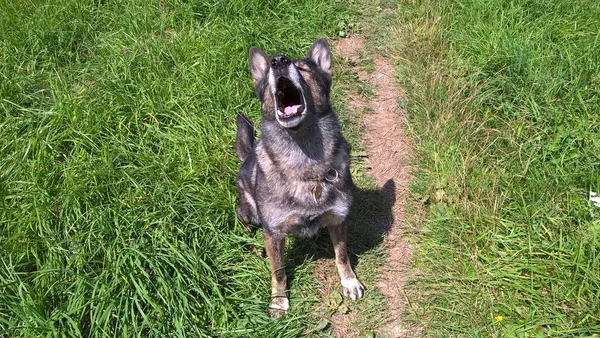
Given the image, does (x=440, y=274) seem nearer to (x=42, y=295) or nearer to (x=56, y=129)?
(x=42, y=295)

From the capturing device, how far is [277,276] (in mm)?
3215

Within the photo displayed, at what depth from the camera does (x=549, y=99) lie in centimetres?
396

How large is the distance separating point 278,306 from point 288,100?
145 centimetres

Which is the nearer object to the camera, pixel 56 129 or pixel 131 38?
pixel 56 129

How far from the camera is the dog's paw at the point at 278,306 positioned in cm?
319

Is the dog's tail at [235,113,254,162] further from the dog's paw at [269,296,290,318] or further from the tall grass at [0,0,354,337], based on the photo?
the dog's paw at [269,296,290,318]

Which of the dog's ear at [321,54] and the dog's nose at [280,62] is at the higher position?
the dog's nose at [280,62]

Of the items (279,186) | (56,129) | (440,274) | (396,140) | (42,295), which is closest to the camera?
(42,295)

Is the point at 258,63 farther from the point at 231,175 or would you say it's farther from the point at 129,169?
the point at 129,169

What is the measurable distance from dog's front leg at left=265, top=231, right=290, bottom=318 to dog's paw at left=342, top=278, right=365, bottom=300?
45cm

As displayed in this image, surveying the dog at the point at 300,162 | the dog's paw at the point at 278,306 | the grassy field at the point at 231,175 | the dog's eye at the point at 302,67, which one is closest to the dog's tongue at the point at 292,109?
the dog at the point at 300,162

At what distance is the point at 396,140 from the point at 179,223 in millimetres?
2383

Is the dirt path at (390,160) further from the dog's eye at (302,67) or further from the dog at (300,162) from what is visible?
the dog's eye at (302,67)

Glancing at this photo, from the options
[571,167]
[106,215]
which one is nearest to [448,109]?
[571,167]
